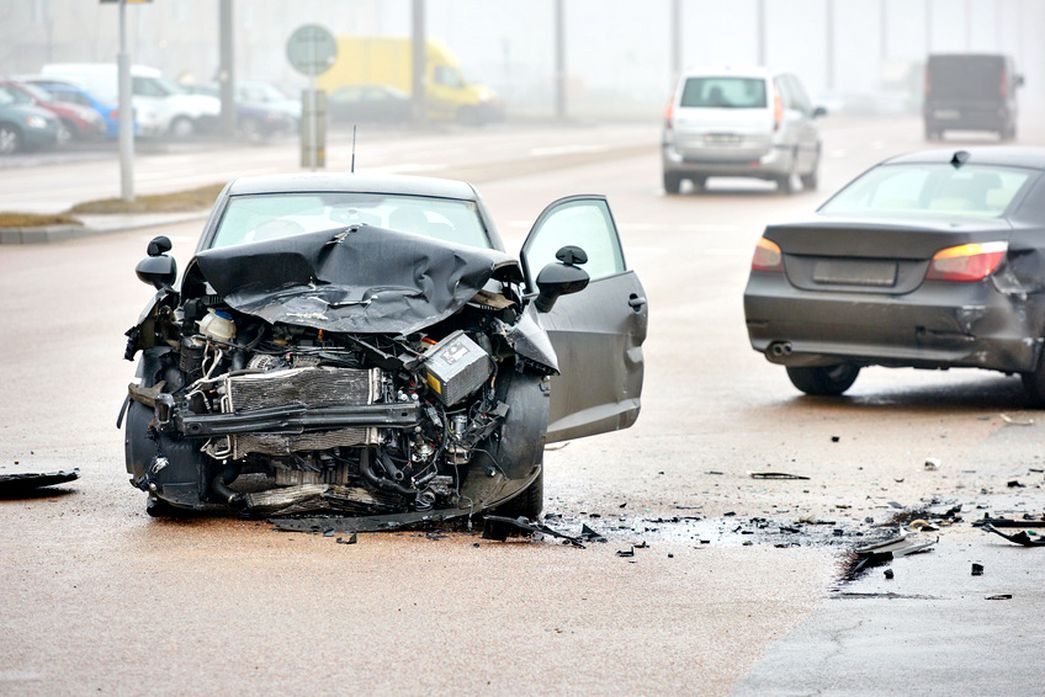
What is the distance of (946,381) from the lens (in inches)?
520

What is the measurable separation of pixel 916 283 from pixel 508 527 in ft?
14.2

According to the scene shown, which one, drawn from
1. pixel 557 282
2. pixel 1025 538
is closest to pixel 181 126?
pixel 557 282

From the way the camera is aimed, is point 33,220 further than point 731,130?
No

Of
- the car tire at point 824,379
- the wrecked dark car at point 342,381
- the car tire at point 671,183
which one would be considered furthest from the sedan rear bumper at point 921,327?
the car tire at point 671,183

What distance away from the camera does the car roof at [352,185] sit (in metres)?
9.12

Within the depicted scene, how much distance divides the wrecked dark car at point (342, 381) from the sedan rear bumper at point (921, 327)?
381 centimetres

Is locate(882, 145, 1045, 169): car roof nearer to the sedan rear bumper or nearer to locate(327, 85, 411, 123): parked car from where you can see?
the sedan rear bumper

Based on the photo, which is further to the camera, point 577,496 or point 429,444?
point 577,496

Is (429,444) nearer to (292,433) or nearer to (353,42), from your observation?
(292,433)

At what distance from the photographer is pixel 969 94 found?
174 feet

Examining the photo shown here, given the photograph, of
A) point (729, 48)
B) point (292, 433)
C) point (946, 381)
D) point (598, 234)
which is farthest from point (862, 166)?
point (729, 48)

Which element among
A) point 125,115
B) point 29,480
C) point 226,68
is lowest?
point 29,480

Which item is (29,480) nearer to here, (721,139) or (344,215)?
(344,215)

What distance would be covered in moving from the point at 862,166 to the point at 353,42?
33799 mm
